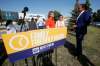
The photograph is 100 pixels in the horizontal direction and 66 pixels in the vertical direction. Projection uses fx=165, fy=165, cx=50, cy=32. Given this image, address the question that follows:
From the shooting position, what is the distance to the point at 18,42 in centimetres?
359

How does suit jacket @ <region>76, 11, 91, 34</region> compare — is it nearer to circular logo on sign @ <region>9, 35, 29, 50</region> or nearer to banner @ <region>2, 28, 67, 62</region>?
Result: banner @ <region>2, 28, 67, 62</region>

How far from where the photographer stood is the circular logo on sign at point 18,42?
3463 millimetres

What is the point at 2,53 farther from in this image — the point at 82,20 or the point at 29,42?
the point at 82,20

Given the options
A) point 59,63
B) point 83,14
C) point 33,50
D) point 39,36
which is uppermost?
point 83,14

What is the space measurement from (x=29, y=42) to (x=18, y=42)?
1.07ft

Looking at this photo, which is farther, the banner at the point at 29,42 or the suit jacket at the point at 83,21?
the suit jacket at the point at 83,21

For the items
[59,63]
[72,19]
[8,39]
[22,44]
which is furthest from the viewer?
[72,19]

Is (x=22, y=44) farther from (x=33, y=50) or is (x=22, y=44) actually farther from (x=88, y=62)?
(x=88, y=62)

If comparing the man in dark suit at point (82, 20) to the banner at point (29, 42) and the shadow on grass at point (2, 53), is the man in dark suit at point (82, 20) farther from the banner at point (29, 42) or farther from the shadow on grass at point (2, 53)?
the shadow on grass at point (2, 53)

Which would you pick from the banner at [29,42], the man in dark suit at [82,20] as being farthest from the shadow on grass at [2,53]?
the man in dark suit at [82,20]

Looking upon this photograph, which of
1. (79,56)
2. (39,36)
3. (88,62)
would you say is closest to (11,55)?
(39,36)

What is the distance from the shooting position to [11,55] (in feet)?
11.4

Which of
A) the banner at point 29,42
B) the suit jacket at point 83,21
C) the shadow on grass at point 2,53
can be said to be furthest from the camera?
the suit jacket at point 83,21

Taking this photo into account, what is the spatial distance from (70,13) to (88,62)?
20.6m
